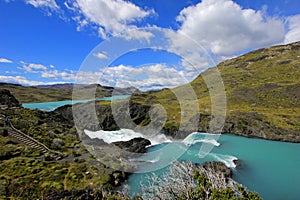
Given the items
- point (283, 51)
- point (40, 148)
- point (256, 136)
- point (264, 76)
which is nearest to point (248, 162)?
point (256, 136)

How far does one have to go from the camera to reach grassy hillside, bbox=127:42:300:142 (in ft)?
175

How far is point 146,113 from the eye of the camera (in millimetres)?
57500

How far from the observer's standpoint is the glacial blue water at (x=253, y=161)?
77.1 ft

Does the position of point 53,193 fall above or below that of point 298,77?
below

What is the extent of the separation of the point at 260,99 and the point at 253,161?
57292 mm

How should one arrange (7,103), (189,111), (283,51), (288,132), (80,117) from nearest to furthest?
1. (7,103)
2. (288,132)
3. (80,117)
4. (189,111)
5. (283,51)

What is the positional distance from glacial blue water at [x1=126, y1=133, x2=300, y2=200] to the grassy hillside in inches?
275

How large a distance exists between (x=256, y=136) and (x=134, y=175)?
39053mm

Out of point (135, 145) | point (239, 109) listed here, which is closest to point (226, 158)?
point (135, 145)

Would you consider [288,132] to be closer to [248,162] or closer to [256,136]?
[256,136]

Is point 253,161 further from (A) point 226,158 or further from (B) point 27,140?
(B) point 27,140

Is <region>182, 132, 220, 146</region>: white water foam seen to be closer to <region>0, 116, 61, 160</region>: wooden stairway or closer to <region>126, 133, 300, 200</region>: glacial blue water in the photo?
<region>126, 133, 300, 200</region>: glacial blue water

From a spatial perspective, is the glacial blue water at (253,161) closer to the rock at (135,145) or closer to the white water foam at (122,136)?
A: the rock at (135,145)

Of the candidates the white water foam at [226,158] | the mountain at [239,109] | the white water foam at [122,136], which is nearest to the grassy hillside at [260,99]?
the mountain at [239,109]
